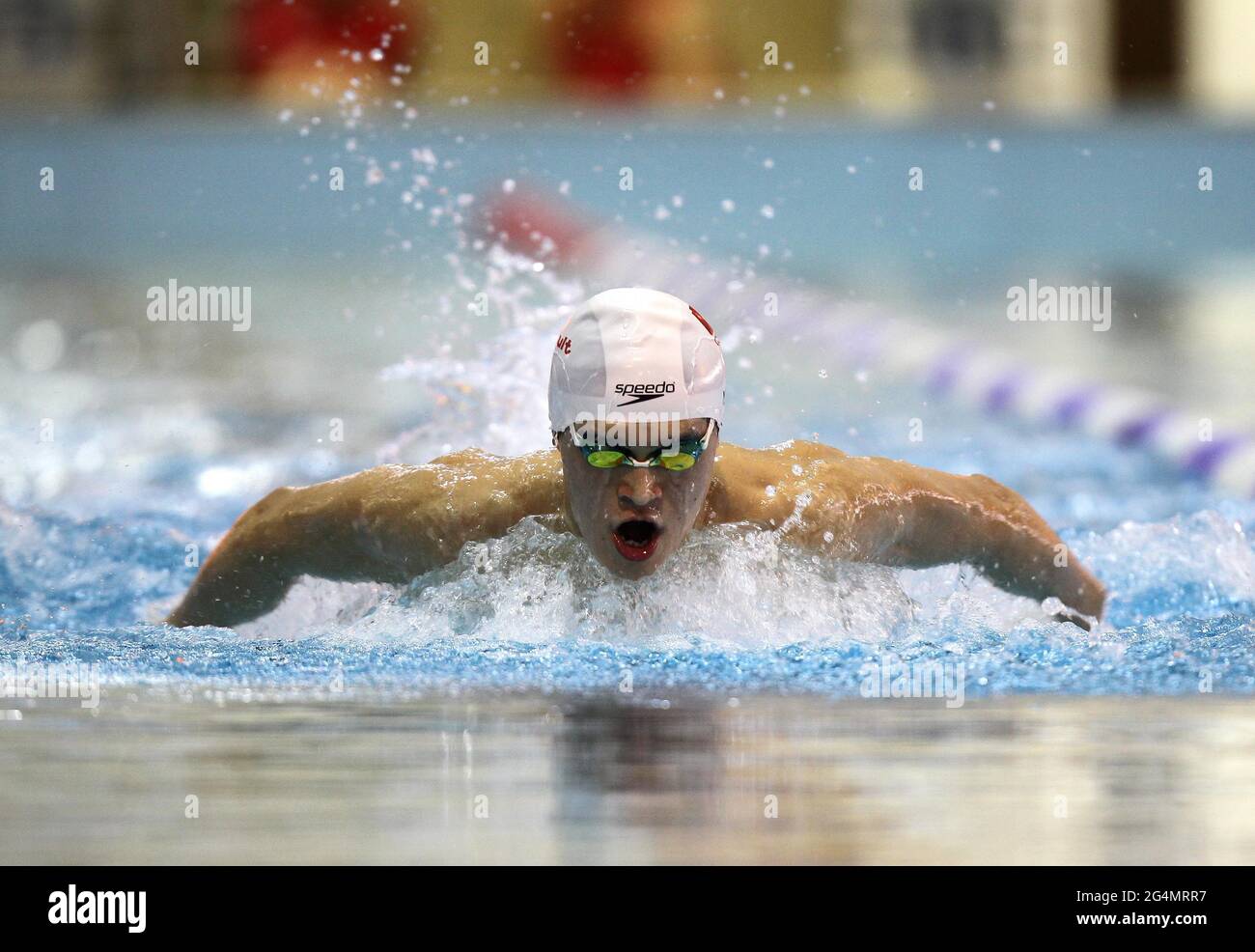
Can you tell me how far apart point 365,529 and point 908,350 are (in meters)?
5.37

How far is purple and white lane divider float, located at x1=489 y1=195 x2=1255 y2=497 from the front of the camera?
6410mm

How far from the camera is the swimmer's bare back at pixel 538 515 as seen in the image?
3.60 metres

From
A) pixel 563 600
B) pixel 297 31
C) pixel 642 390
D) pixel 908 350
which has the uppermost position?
pixel 297 31

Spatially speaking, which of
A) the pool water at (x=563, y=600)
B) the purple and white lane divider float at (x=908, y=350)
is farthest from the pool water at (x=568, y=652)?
the purple and white lane divider float at (x=908, y=350)

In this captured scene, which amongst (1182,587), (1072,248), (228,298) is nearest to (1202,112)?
(1072,248)

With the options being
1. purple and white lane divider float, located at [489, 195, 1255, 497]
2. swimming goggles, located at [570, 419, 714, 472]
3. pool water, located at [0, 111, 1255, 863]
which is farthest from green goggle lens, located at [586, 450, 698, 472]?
purple and white lane divider float, located at [489, 195, 1255, 497]

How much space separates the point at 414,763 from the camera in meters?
2.08

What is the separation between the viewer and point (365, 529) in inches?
142

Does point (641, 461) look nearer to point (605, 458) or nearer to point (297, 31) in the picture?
point (605, 458)

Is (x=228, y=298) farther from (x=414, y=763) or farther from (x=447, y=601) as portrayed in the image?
(x=414, y=763)

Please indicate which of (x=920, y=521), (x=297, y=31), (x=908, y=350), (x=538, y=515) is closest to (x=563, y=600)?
(x=538, y=515)

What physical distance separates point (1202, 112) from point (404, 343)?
5.03 m

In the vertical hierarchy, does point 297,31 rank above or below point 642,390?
above

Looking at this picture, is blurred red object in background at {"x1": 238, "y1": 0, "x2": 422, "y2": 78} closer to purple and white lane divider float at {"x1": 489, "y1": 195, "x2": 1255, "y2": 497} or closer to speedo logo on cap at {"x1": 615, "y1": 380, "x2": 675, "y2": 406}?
purple and white lane divider float at {"x1": 489, "y1": 195, "x2": 1255, "y2": 497}
